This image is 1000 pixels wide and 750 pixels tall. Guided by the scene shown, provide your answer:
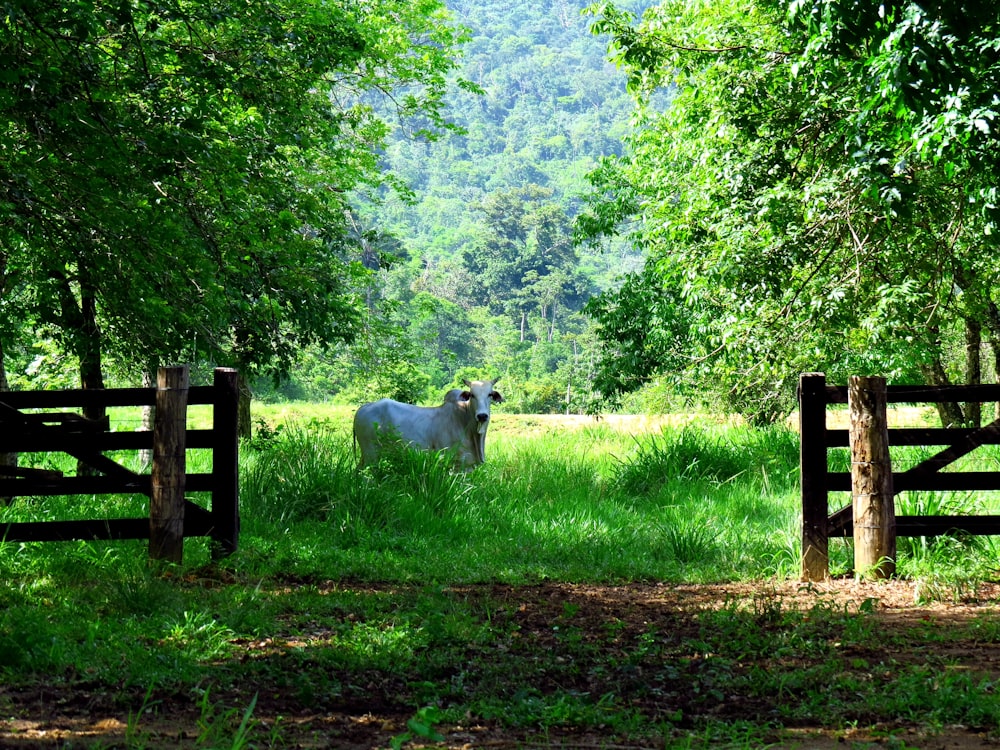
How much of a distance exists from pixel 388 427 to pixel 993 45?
291 inches

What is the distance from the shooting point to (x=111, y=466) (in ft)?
24.0

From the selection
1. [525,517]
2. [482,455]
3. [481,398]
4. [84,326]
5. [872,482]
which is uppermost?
[84,326]

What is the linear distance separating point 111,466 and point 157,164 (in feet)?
8.32

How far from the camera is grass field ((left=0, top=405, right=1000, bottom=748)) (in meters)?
4.41

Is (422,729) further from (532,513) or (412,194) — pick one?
(412,194)

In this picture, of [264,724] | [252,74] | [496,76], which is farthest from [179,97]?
[496,76]

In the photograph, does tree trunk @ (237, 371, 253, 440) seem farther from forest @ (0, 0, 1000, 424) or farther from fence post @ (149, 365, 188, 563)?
fence post @ (149, 365, 188, 563)

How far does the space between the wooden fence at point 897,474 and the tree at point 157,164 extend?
5.12m

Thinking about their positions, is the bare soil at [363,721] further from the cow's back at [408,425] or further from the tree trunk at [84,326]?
the tree trunk at [84,326]

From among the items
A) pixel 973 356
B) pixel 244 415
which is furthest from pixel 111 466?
pixel 973 356

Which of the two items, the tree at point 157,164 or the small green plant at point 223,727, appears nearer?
the small green plant at point 223,727

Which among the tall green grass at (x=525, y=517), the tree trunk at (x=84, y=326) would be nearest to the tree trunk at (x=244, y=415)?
the tall green grass at (x=525, y=517)

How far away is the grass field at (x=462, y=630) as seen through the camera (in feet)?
14.5

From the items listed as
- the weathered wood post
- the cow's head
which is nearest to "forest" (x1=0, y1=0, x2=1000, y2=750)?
the weathered wood post
